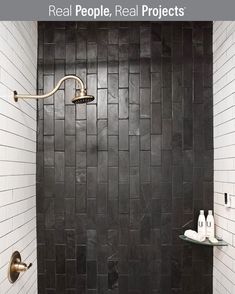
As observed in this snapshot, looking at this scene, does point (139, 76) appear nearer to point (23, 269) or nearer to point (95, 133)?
point (95, 133)

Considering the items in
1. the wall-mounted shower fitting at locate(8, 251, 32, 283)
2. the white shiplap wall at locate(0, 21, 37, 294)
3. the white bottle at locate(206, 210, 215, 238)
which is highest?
the white shiplap wall at locate(0, 21, 37, 294)

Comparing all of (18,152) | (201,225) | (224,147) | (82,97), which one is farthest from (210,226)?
(18,152)

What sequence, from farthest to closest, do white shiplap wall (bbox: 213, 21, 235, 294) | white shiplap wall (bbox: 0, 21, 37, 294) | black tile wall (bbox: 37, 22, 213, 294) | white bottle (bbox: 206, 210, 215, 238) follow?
black tile wall (bbox: 37, 22, 213, 294) → white bottle (bbox: 206, 210, 215, 238) → white shiplap wall (bbox: 213, 21, 235, 294) → white shiplap wall (bbox: 0, 21, 37, 294)

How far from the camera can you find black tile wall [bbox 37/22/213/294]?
2199 mm

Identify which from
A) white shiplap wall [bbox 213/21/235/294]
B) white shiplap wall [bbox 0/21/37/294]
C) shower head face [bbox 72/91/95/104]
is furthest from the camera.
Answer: white shiplap wall [bbox 213/21/235/294]

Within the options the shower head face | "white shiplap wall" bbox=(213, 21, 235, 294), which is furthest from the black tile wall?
the shower head face

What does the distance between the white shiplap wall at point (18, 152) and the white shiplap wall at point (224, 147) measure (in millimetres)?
1187

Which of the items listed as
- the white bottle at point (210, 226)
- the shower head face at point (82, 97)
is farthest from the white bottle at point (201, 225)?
the shower head face at point (82, 97)

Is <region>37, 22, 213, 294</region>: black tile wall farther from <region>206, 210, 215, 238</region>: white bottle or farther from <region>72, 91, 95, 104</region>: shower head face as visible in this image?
<region>72, 91, 95, 104</region>: shower head face

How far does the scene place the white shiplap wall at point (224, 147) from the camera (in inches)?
72.9

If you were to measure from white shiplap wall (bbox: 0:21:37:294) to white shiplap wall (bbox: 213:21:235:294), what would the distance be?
1187mm

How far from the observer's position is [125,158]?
7.28ft

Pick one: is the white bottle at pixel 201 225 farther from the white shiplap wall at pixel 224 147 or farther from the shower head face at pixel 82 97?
the shower head face at pixel 82 97

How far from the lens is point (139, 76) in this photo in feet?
7.37
